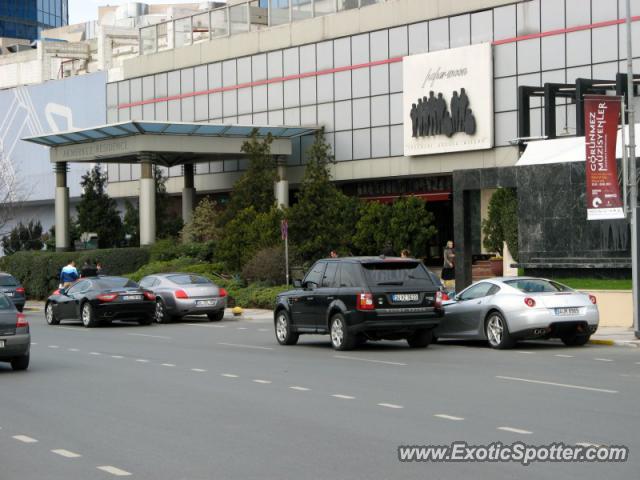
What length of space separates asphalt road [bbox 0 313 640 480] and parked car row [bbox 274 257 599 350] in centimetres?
45

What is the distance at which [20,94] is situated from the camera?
78062 millimetres

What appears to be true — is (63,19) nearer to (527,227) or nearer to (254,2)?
(254,2)

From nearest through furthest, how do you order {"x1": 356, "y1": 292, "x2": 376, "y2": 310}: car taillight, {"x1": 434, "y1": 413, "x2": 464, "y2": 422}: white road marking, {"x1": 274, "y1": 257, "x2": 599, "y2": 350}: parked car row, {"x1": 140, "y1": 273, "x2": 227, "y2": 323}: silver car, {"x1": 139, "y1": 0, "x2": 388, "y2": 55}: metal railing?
1. {"x1": 434, "y1": 413, "x2": 464, "y2": 422}: white road marking
2. {"x1": 356, "y1": 292, "x2": 376, "y2": 310}: car taillight
3. {"x1": 274, "y1": 257, "x2": 599, "y2": 350}: parked car row
4. {"x1": 140, "y1": 273, "x2": 227, "y2": 323}: silver car
5. {"x1": 139, "y1": 0, "x2": 388, "y2": 55}: metal railing

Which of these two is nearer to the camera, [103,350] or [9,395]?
[9,395]

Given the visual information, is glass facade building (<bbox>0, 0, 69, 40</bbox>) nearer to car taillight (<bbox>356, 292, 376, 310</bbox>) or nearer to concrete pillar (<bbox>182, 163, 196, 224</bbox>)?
concrete pillar (<bbox>182, 163, 196, 224</bbox>)

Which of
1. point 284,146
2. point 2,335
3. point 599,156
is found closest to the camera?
point 2,335

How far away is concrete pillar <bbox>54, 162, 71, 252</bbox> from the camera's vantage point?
56906mm

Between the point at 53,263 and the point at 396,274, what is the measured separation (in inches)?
1267

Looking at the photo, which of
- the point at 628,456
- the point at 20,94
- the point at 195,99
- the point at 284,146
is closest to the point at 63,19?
the point at 20,94

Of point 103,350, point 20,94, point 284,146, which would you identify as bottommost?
point 103,350

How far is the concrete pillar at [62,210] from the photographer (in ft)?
187

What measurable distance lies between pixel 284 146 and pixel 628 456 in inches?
1800

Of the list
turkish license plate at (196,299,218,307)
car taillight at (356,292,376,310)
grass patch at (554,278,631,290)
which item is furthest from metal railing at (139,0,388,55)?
car taillight at (356,292,376,310)

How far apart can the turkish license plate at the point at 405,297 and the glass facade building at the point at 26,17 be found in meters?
118
